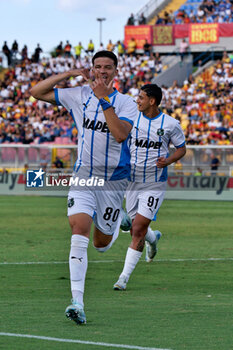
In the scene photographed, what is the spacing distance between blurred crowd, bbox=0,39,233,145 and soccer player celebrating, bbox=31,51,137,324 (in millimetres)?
27946

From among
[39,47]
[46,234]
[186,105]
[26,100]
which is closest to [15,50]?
[39,47]

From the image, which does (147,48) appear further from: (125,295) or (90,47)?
(125,295)

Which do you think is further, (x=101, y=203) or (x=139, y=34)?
(x=139, y=34)

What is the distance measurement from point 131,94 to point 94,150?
3715 cm

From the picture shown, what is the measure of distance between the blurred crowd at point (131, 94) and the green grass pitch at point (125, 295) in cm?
1916

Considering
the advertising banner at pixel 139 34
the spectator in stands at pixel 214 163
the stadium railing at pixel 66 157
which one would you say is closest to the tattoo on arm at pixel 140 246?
the stadium railing at pixel 66 157

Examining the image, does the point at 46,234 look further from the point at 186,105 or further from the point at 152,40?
the point at 152,40

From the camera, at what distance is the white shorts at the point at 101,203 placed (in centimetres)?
819

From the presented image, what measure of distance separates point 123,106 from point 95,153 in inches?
21.7

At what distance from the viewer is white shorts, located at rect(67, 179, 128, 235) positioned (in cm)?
819

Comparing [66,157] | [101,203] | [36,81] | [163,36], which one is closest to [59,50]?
[36,81]

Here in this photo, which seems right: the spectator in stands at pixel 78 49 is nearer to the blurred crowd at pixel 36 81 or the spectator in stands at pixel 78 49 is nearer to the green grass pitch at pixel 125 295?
the blurred crowd at pixel 36 81

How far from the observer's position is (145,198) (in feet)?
37.5

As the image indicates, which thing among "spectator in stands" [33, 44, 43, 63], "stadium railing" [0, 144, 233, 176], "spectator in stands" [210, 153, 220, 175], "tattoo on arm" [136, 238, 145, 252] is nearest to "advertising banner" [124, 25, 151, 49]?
"spectator in stands" [33, 44, 43, 63]
